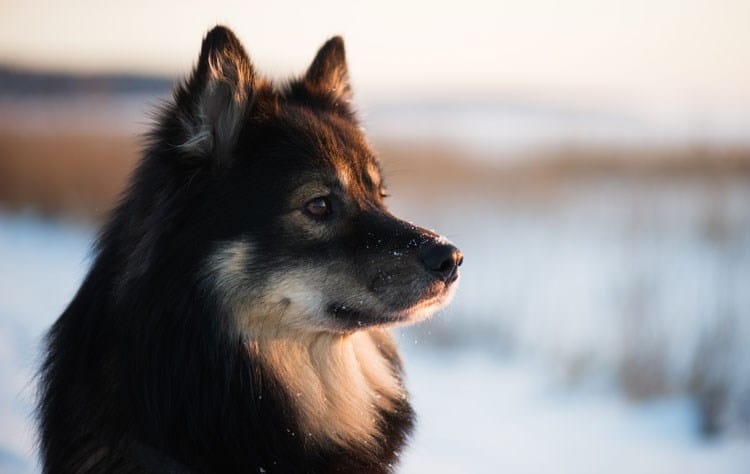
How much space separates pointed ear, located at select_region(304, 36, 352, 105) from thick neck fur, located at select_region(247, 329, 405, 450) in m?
1.07

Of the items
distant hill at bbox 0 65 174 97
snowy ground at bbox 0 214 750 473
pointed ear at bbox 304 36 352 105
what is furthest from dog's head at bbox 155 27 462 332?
distant hill at bbox 0 65 174 97

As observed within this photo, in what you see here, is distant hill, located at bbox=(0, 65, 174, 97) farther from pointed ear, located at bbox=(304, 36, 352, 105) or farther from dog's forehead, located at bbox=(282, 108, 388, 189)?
dog's forehead, located at bbox=(282, 108, 388, 189)

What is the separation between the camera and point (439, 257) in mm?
3051

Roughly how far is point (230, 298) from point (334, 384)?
598mm

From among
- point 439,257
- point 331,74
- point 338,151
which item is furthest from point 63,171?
point 439,257

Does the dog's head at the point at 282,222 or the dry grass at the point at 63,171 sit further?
the dry grass at the point at 63,171

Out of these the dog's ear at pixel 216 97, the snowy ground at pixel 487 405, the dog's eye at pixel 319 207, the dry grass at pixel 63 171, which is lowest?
the snowy ground at pixel 487 405

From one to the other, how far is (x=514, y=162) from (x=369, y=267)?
8509 mm

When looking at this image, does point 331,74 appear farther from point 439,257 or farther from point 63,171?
point 63,171

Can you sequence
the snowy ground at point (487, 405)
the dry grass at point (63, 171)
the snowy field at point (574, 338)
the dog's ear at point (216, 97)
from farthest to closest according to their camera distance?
the dry grass at point (63, 171), the snowy field at point (574, 338), the snowy ground at point (487, 405), the dog's ear at point (216, 97)

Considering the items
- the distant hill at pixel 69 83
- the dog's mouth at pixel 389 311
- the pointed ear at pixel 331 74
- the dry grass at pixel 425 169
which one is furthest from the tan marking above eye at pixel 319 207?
the distant hill at pixel 69 83

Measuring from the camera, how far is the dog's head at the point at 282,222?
9.66ft

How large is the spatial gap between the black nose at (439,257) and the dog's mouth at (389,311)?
0.05 meters

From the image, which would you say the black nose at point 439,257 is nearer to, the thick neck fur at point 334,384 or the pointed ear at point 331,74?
the thick neck fur at point 334,384
